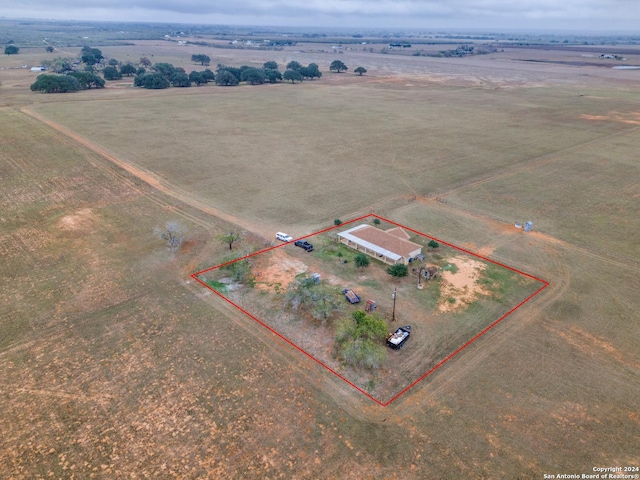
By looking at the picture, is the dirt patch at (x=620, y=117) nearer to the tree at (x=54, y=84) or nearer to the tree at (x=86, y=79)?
the tree at (x=86, y=79)

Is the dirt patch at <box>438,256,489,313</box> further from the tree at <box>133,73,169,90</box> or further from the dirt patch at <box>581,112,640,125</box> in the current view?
the tree at <box>133,73,169,90</box>

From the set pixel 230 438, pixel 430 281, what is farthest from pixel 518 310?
pixel 230 438

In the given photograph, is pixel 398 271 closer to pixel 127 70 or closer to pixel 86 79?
pixel 86 79

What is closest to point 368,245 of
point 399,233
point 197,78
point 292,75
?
point 399,233

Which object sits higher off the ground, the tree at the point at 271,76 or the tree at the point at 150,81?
the tree at the point at 271,76

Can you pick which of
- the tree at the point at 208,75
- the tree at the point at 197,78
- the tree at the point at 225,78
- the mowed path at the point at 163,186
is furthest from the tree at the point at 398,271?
the tree at the point at 208,75

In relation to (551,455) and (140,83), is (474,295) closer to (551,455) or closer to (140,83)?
(551,455)

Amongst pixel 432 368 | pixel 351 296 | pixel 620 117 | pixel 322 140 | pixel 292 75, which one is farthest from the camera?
pixel 292 75
